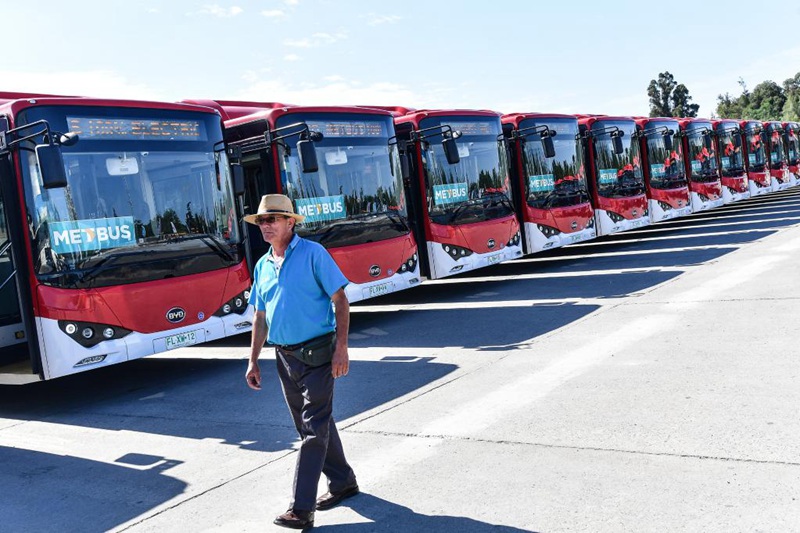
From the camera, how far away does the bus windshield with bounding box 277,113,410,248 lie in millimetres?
10992

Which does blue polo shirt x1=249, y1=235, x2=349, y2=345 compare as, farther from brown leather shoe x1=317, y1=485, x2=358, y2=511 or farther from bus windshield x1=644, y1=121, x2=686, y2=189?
bus windshield x1=644, y1=121, x2=686, y2=189

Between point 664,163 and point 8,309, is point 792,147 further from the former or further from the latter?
point 8,309

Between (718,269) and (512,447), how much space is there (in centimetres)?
900

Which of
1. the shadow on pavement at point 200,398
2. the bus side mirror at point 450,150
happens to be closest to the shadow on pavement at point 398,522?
the shadow on pavement at point 200,398

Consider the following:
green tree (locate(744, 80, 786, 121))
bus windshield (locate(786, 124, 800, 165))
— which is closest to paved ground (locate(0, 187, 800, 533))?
bus windshield (locate(786, 124, 800, 165))

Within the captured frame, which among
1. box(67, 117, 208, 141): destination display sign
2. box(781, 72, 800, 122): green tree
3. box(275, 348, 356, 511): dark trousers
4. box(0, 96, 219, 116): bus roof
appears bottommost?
box(275, 348, 356, 511): dark trousers

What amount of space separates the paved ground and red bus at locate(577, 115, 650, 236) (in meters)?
7.75

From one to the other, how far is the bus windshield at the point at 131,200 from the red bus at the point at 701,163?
719 inches

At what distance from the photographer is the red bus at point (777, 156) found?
3192 cm

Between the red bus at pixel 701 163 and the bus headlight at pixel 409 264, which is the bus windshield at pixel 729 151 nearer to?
the red bus at pixel 701 163

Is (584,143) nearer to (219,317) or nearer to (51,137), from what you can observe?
(219,317)

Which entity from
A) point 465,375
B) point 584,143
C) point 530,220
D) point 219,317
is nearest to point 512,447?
point 465,375

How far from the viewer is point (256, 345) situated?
4891 mm

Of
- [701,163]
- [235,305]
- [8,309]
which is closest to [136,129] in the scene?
[235,305]
